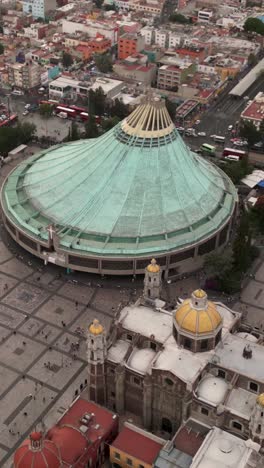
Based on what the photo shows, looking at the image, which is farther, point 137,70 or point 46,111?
point 137,70

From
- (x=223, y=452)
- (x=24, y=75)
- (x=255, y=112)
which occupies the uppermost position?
(x=223, y=452)

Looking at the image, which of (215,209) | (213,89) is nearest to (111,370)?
(215,209)

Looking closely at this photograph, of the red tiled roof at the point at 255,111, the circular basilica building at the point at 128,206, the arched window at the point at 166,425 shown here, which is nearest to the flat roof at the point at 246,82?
the red tiled roof at the point at 255,111

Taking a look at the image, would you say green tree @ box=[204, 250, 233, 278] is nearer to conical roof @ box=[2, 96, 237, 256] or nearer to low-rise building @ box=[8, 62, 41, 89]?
conical roof @ box=[2, 96, 237, 256]

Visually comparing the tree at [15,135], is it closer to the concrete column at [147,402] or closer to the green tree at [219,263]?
the green tree at [219,263]

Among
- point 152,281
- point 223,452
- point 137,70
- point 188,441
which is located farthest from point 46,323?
point 137,70

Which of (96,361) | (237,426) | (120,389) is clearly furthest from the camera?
(120,389)

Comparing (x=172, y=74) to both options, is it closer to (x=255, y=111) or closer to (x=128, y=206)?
(x=255, y=111)

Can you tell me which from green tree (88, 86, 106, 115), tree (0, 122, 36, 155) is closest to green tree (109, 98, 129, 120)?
green tree (88, 86, 106, 115)

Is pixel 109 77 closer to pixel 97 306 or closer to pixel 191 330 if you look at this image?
pixel 97 306
